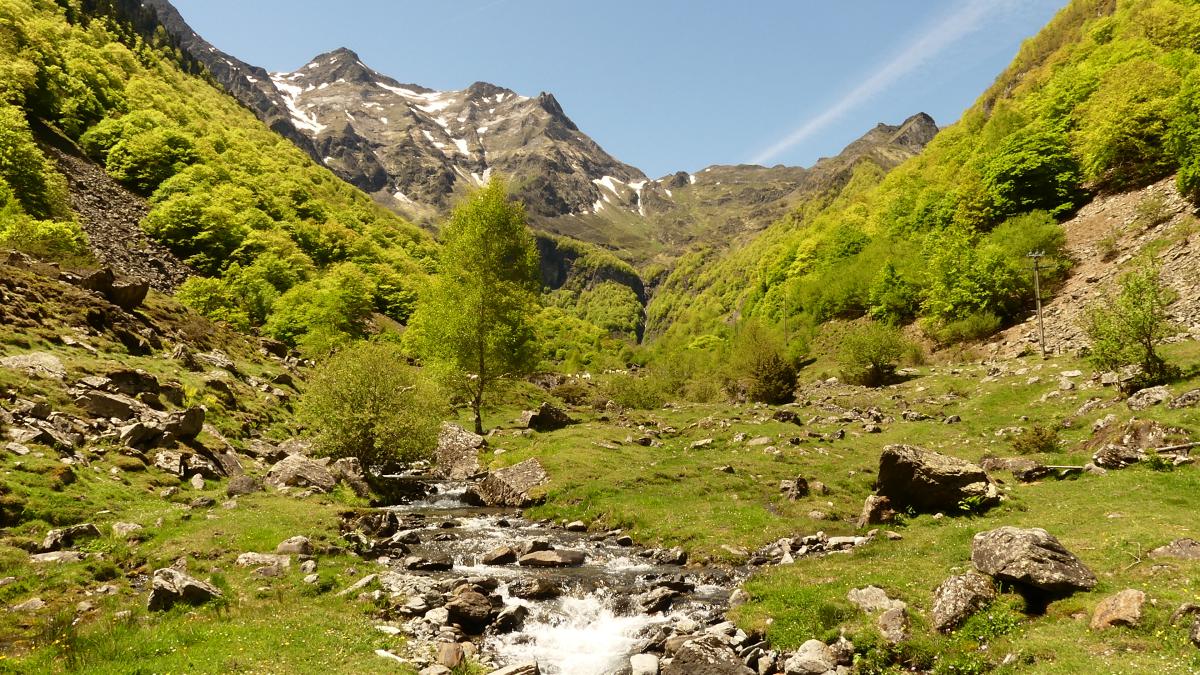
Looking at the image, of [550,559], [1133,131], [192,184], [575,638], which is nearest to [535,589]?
[575,638]

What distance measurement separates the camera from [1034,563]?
44.6ft

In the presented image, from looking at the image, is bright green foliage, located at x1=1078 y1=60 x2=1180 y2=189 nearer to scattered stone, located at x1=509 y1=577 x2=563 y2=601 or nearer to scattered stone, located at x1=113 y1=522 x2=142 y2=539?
scattered stone, located at x1=509 y1=577 x2=563 y2=601

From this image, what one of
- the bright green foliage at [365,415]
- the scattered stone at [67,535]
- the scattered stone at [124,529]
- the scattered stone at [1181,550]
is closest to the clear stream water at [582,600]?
the bright green foliage at [365,415]

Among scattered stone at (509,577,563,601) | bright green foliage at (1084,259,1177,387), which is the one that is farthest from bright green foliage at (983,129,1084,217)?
scattered stone at (509,577,563,601)

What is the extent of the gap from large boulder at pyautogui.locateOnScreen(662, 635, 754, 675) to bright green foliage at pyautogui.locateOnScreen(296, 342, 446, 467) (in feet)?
87.0

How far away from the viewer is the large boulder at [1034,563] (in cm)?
1331

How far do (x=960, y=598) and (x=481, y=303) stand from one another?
42.8 metres

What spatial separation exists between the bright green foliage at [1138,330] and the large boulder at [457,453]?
41729 millimetres

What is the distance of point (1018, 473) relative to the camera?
26.9 metres

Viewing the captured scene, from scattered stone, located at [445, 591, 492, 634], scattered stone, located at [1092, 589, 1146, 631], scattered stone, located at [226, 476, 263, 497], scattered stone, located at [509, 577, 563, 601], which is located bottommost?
scattered stone, located at [509, 577, 563, 601]

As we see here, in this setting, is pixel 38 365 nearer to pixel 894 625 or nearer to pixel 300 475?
pixel 300 475

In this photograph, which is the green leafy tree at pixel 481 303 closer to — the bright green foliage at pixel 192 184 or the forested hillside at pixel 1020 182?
the bright green foliage at pixel 192 184

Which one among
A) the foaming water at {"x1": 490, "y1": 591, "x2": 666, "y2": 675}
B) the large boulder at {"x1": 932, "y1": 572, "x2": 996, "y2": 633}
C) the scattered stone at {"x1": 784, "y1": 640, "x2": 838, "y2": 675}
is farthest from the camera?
the foaming water at {"x1": 490, "y1": 591, "x2": 666, "y2": 675}

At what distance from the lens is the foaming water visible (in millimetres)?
15039
